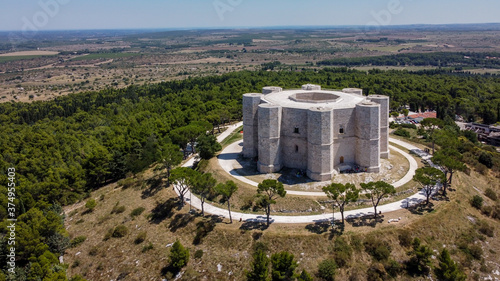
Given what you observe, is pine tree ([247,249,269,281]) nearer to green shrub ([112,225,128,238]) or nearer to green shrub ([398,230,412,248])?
green shrub ([398,230,412,248])

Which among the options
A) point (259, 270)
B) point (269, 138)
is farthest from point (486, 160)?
point (259, 270)

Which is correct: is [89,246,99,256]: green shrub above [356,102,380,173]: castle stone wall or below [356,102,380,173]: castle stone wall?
below

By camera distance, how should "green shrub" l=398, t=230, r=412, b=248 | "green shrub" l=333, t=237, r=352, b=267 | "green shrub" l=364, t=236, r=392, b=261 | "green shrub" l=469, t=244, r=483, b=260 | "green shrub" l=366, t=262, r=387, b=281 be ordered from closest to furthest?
"green shrub" l=366, t=262, r=387, b=281
"green shrub" l=333, t=237, r=352, b=267
"green shrub" l=364, t=236, r=392, b=261
"green shrub" l=469, t=244, r=483, b=260
"green shrub" l=398, t=230, r=412, b=248

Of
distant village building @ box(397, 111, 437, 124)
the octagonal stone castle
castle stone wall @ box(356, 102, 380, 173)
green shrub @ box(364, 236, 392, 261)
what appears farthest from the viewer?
distant village building @ box(397, 111, 437, 124)

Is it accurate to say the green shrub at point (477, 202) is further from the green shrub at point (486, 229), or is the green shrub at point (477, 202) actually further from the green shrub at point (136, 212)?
the green shrub at point (136, 212)

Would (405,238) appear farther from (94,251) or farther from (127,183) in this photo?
(127,183)

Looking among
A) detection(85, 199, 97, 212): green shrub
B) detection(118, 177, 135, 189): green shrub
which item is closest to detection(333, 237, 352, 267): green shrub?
detection(118, 177, 135, 189): green shrub

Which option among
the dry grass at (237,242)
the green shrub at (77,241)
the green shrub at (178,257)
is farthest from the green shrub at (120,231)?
the green shrub at (178,257)
